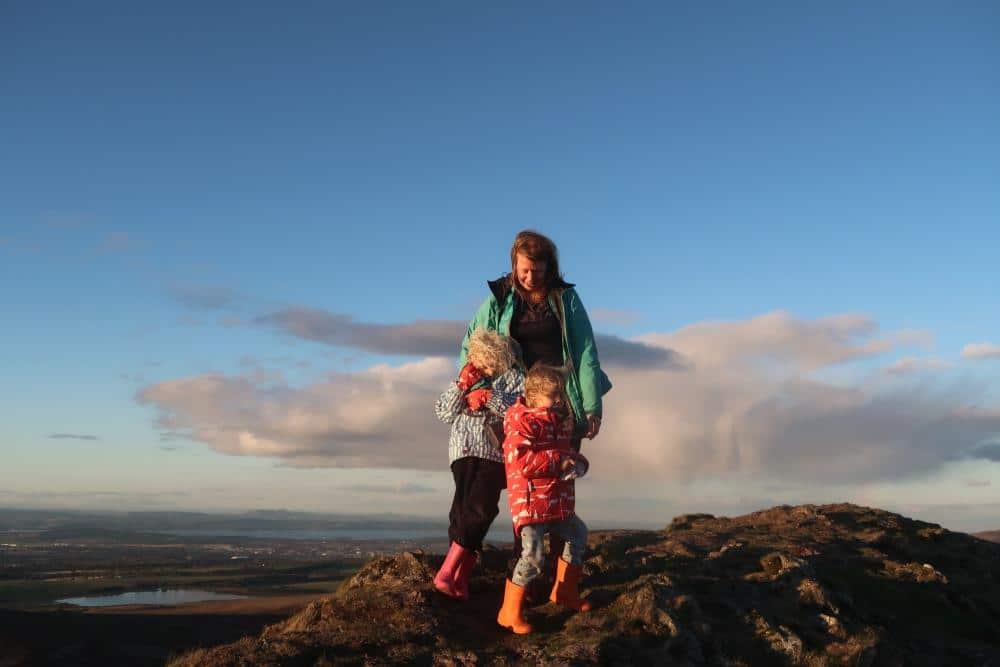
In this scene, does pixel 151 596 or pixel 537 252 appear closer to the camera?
pixel 537 252

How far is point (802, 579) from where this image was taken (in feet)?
36.4

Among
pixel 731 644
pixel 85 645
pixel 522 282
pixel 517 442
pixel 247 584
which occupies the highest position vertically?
pixel 522 282

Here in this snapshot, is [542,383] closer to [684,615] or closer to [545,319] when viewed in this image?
[545,319]

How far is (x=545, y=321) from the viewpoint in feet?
31.6

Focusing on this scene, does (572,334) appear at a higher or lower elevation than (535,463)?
higher

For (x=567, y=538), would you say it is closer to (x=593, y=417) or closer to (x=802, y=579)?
(x=593, y=417)

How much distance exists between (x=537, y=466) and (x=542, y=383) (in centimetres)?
84

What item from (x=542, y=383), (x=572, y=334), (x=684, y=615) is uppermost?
(x=572, y=334)

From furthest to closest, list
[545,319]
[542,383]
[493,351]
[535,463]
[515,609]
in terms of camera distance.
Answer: [545,319], [493,351], [515,609], [542,383], [535,463]

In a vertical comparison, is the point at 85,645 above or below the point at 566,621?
below

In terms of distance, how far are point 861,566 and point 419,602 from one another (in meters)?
8.37

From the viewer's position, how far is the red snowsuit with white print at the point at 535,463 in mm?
8312

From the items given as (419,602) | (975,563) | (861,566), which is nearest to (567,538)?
(419,602)

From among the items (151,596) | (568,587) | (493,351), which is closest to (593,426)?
(493,351)
